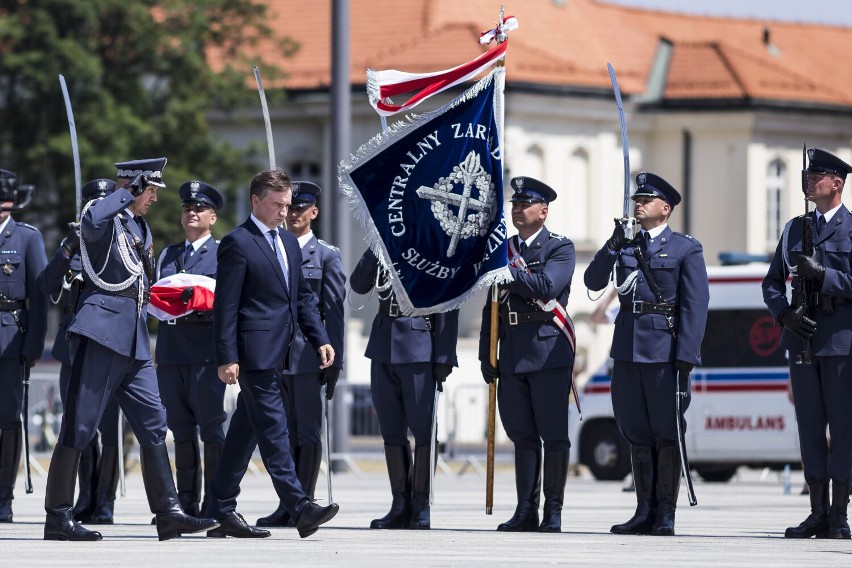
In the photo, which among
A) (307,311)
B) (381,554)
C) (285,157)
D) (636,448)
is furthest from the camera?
(285,157)

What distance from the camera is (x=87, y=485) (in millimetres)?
15273

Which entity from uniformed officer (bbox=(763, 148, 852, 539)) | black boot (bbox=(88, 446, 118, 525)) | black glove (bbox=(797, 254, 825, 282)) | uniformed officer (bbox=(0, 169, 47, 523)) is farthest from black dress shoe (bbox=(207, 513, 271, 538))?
black glove (bbox=(797, 254, 825, 282))

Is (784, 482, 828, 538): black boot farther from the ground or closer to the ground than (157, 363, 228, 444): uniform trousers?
closer to the ground

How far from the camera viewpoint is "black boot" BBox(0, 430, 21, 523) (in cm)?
1512

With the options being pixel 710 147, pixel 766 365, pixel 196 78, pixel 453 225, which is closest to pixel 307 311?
pixel 453 225

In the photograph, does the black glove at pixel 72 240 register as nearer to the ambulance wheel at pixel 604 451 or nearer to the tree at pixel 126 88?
the ambulance wheel at pixel 604 451

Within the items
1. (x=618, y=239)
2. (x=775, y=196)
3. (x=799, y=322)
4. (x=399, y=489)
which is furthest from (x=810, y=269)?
(x=775, y=196)

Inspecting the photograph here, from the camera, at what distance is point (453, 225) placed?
1459cm

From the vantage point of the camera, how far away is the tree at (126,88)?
4906 cm

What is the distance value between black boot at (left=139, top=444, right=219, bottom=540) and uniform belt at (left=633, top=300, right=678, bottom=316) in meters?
3.11

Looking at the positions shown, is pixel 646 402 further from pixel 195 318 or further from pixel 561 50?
pixel 561 50

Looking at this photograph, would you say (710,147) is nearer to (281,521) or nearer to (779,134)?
(779,134)

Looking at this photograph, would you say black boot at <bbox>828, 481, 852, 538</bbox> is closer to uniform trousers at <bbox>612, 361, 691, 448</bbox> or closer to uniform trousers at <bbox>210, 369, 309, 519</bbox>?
uniform trousers at <bbox>612, 361, 691, 448</bbox>

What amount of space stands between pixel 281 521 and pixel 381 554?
2854 mm
